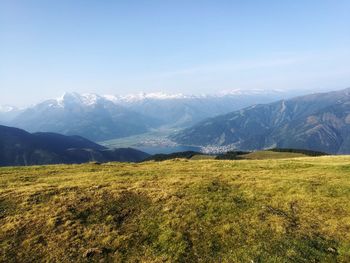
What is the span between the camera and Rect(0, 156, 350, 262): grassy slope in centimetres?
2261

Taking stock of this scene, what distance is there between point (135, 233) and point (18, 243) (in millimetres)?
7912

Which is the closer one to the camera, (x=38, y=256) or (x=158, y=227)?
(x=38, y=256)

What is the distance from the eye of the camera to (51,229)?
1025 inches

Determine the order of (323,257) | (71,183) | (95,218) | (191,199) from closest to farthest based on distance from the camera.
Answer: (323,257)
(95,218)
(191,199)
(71,183)

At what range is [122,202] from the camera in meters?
30.9

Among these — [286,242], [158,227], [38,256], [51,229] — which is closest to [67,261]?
[38,256]

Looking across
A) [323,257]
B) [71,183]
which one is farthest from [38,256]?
[323,257]

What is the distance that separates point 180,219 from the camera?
1060 inches

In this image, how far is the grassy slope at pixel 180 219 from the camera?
22.6 m

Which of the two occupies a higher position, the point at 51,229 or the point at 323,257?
the point at 51,229

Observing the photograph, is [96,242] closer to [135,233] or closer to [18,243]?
[135,233]

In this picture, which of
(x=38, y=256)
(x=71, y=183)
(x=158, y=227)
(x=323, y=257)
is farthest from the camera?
(x=71, y=183)

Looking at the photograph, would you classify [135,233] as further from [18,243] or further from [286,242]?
[286,242]

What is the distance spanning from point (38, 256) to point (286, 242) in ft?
52.1
